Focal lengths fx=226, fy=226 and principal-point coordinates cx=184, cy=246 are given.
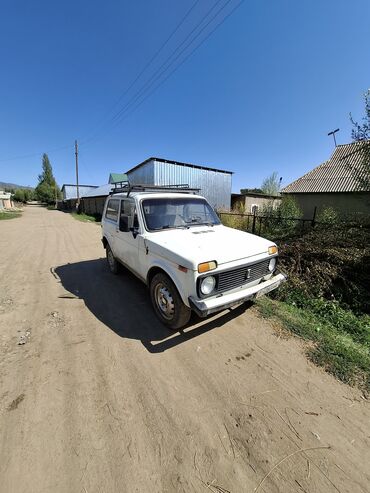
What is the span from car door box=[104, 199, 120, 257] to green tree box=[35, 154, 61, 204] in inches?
2849

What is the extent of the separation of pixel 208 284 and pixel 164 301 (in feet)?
3.09

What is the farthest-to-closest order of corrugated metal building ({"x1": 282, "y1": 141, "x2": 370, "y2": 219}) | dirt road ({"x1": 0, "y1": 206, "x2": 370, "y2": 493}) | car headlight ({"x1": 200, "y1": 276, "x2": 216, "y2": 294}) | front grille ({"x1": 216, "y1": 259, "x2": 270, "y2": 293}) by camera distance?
corrugated metal building ({"x1": 282, "y1": 141, "x2": 370, "y2": 219}) → front grille ({"x1": 216, "y1": 259, "x2": 270, "y2": 293}) → car headlight ({"x1": 200, "y1": 276, "x2": 216, "y2": 294}) → dirt road ({"x1": 0, "y1": 206, "x2": 370, "y2": 493})

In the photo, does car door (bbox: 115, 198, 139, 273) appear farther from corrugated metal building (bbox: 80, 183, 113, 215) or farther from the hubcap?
corrugated metal building (bbox: 80, 183, 113, 215)

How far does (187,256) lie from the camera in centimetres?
283

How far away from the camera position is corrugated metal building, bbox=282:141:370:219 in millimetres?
14553

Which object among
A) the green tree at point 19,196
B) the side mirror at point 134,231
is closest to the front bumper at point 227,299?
the side mirror at point 134,231

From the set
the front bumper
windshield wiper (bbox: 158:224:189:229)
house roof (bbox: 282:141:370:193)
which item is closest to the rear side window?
windshield wiper (bbox: 158:224:189:229)

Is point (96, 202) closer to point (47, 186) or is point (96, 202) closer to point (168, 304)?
point (168, 304)

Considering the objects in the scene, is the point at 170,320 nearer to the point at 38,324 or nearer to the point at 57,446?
the point at 57,446

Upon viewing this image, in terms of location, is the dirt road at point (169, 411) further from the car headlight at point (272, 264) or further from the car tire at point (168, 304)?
the car headlight at point (272, 264)

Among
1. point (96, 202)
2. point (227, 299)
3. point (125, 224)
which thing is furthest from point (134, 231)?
point (96, 202)

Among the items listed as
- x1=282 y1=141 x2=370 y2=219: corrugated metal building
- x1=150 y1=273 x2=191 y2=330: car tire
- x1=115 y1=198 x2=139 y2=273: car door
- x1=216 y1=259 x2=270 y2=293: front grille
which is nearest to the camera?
x1=216 y1=259 x2=270 y2=293: front grille

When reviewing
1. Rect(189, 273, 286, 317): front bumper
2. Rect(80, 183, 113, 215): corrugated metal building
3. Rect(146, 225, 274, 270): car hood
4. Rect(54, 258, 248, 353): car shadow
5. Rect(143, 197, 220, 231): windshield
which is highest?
Rect(80, 183, 113, 215): corrugated metal building

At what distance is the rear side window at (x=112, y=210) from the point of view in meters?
5.24
